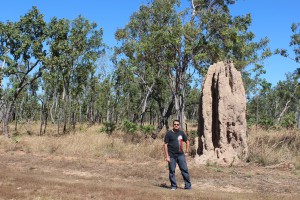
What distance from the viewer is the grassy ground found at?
28.1 feet

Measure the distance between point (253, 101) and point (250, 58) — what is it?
38.3 meters

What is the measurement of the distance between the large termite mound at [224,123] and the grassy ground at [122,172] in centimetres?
53

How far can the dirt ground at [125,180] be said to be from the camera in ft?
27.5

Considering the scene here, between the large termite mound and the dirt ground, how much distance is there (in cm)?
69

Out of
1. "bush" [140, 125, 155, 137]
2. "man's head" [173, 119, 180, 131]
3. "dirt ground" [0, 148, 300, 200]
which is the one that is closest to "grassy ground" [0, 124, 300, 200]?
"dirt ground" [0, 148, 300, 200]

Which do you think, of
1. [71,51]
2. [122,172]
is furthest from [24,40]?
[122,172]

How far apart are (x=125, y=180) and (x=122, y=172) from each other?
1248 mm

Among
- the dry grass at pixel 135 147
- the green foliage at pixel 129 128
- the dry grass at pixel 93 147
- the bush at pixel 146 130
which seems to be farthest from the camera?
the bush at pixel 146 130

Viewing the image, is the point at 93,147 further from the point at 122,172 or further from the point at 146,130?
the point at 146,130

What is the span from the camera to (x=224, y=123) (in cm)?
1348

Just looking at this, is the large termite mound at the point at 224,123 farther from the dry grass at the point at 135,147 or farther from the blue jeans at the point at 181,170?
the blue jeans at the point at 181,170

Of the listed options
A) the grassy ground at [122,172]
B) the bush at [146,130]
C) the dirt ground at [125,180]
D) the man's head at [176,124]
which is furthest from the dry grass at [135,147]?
the man's head at [176,124]

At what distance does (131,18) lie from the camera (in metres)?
23.7

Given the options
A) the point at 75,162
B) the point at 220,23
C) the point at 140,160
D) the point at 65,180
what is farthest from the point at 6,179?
the point at 220,23
